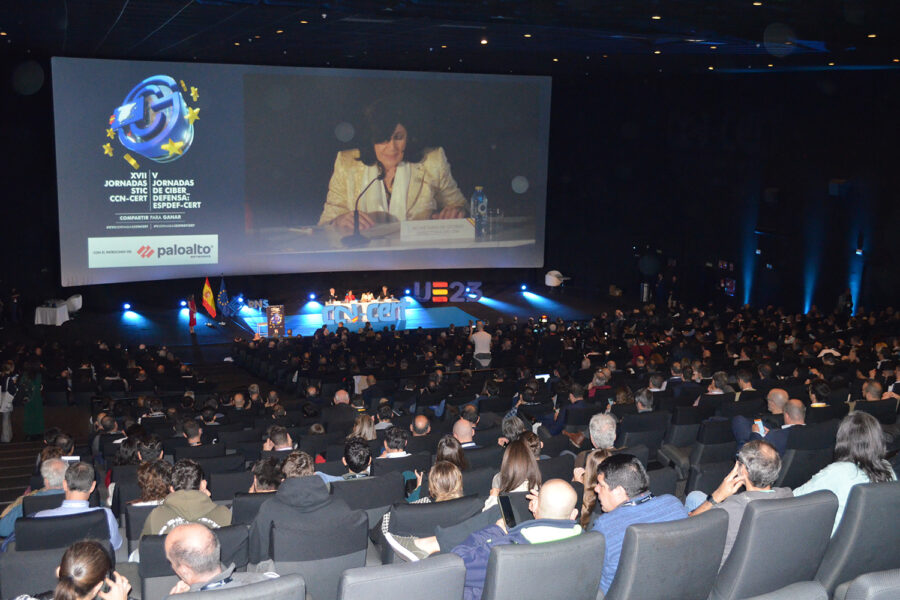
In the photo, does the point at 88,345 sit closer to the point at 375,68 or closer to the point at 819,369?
the point at 375,68

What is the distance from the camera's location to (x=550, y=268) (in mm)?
29875

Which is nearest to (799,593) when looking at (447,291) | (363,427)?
(363,427)

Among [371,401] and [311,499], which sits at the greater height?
[311,499]

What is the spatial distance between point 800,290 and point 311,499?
19718mm

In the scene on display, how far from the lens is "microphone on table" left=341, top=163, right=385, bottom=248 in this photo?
2491 centimetres

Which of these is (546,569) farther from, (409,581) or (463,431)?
(463,431)

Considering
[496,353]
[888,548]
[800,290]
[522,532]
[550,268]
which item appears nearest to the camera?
[522,532]

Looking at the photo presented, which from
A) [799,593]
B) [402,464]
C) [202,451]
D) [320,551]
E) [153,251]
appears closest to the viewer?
[799,593]

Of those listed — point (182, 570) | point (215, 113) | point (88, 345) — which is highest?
point (215, 113)

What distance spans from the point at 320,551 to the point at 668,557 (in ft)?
6.57

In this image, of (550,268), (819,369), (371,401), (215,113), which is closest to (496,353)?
(371,401)

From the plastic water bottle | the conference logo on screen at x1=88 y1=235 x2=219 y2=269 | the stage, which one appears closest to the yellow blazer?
the plastic water bottle

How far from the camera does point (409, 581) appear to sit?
3.45 metres

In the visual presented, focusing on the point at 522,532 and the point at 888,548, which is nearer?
the point at 522,532
